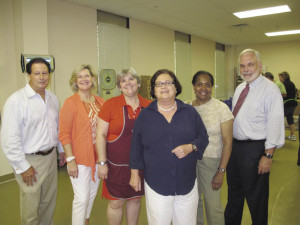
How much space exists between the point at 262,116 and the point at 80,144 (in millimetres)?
1502

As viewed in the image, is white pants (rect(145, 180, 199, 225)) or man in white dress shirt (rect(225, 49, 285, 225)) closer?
white pants (rect(145, 180, 199, 225))

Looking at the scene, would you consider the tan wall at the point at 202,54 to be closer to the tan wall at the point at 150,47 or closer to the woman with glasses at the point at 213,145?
the tan wall at the point at 150,47

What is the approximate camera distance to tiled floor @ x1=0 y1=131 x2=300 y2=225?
263 centimetres

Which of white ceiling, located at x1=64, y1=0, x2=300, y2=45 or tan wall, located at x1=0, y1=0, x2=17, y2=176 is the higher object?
white ceiling, located at x1=64, y1=0, x2=300, y2=45

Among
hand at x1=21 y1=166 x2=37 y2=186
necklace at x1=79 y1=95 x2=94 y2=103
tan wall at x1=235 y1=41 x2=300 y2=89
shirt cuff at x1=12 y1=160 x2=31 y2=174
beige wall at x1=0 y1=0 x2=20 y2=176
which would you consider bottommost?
hand at x1=21 y1=166 x2=37 y2=186

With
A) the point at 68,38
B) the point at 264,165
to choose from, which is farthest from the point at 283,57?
the point at 264,165

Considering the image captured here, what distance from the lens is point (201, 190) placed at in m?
2.01

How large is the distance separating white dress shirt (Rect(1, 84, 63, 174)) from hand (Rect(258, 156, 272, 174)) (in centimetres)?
169

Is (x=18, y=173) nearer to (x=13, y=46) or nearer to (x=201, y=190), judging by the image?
(x=201, y=190)

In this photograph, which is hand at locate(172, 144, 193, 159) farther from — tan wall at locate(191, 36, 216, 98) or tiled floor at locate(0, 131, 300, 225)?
tan wall at locate(191, 36, 216, 98)

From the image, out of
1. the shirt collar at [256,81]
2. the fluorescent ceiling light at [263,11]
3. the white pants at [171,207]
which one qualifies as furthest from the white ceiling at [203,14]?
the white pants at [171,207]

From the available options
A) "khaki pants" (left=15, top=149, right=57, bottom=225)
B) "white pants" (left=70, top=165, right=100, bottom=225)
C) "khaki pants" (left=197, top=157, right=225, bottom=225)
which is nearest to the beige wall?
"khaki pants" (left=15, top=149, right=57, bottom=225)

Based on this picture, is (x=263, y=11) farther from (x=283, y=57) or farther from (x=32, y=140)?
(x=32, y=140)

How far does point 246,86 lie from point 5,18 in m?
3.70
